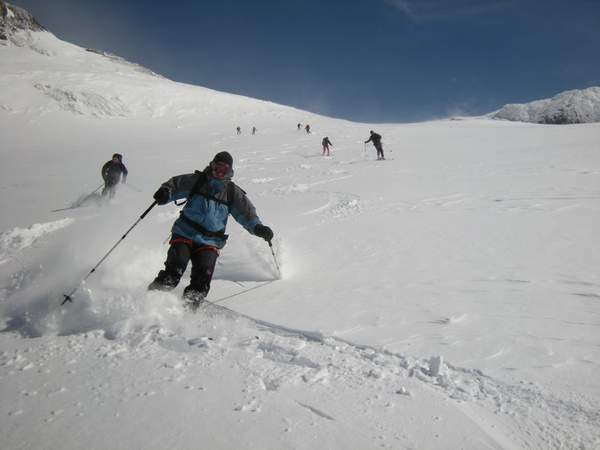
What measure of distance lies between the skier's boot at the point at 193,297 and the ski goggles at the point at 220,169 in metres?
1.25

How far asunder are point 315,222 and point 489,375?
5.33 m

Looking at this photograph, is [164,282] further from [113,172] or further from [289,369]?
[113,172]

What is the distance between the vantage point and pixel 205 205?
3.85m

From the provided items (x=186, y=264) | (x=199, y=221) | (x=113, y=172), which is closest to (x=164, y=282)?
(x=186, y=264)

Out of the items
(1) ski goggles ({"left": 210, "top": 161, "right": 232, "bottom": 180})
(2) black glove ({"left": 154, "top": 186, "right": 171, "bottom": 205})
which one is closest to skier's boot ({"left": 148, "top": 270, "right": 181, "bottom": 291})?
(2) black glove ({"left": 154, "top": 186, "right": 171, "bottom": 205})

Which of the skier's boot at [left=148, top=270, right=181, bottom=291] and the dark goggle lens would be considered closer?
the skier's boot at [left=148, top=270, right=181, bottom=291]

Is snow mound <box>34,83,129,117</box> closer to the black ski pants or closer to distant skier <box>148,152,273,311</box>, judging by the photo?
distant skier <box>148,152,273,311</box>

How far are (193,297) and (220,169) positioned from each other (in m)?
1.41

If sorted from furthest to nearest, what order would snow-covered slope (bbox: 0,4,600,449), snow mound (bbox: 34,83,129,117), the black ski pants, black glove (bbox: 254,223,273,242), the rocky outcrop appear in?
1. the rocky outcrop
2. snow mound (bbox: 34,83,129,117)
3. black glove (bbox: 254,223,273,242)
4. the black ski pants
5. snow-covered slope (bbox: 0,4,600,449)

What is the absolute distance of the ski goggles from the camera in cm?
387

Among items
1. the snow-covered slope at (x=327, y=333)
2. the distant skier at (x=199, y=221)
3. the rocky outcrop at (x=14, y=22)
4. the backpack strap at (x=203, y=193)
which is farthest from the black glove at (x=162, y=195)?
the rocky outcrop at (x=14, y=22)

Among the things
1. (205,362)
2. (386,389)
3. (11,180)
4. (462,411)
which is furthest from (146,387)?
(11,180)

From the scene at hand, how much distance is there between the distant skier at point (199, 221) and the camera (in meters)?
3.65

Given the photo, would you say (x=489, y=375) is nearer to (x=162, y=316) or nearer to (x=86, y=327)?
(x=162, y=316)
